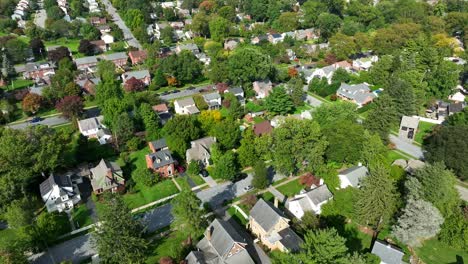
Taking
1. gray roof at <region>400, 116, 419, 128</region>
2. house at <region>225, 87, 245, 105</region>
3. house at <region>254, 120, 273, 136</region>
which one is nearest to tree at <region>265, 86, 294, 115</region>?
house at <region>225, 87, 245, 105</region>

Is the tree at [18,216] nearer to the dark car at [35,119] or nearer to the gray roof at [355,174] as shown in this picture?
the dark car at [35,119]

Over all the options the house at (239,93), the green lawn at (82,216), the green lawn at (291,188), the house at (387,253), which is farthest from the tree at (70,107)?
the house at (387,253)

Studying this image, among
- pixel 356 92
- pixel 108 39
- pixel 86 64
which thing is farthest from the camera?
pixel 108 39

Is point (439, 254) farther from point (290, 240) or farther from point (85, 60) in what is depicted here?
point (85, 60)

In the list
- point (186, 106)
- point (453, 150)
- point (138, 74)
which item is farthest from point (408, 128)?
point (138, 74)

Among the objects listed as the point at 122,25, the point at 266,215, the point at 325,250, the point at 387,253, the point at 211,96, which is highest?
the point at 325,250
